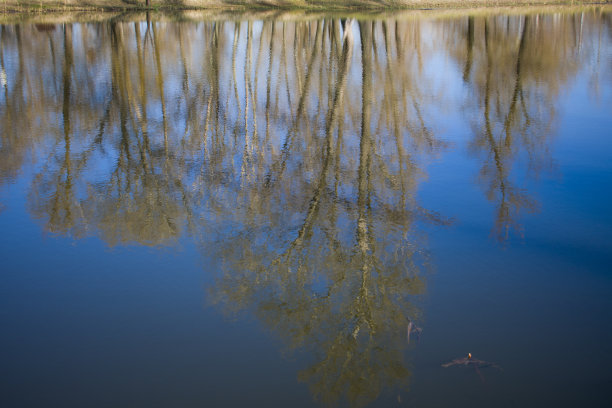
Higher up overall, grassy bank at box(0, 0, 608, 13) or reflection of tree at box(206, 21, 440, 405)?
grassy bank at box(0, 0, 608, 13)

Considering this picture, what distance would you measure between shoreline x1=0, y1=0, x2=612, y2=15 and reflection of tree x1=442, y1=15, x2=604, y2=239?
46.3ft

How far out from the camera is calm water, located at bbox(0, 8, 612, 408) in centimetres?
571

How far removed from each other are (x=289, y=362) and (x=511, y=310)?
257 centimetres

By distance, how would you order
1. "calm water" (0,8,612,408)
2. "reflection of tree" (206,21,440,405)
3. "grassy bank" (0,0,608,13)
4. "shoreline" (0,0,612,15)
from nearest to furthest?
"calm water" (0,8,612,408), "reflection of tree" (206,21,440,405), "shoreline" (0,0,612,15), "grassy bank" (0,0,608,13)

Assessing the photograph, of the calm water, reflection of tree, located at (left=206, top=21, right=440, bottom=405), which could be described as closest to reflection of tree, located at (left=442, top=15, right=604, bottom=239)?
the calm water

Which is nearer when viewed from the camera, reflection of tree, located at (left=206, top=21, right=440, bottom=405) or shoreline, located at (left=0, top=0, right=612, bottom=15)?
reflection of tree, located at (left=206, top=21, right=440, bottom=405)

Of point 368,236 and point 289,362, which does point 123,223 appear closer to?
point 368,236

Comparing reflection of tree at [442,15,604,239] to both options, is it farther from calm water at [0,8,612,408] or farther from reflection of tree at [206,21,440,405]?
reflection of tree at [206,21,440,405]

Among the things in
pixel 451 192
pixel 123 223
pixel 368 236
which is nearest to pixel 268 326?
pixel 368 236

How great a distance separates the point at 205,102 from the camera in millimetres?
17000

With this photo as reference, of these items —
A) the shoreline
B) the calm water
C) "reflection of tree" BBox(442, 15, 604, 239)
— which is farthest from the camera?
the shoreline

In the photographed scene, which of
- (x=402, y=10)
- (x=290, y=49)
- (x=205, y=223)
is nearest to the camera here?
(x=205, y=223)

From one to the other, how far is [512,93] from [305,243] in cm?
1163

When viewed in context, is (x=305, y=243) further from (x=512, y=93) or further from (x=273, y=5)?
(x=273, y=5)
